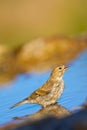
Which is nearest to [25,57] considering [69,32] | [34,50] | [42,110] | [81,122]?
[34,50]

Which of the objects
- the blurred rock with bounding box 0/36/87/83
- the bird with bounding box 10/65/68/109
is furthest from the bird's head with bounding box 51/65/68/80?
the blurred rock with bounding box 0/36/87/83

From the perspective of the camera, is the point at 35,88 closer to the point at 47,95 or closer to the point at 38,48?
the point at 47,95

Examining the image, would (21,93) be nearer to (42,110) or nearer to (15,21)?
(42,110)

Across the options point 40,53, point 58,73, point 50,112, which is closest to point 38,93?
point 58,73

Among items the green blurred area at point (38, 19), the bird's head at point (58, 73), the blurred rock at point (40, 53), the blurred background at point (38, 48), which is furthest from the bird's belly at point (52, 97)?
the green blurred area at point (38, 19)

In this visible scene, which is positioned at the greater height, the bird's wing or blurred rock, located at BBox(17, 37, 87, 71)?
blurred rock, located at BBox(17, 37, 87, 71)

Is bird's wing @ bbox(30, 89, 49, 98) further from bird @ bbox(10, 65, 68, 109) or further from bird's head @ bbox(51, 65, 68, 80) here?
bird's head @ bbox(51, 65, 68, 80)
